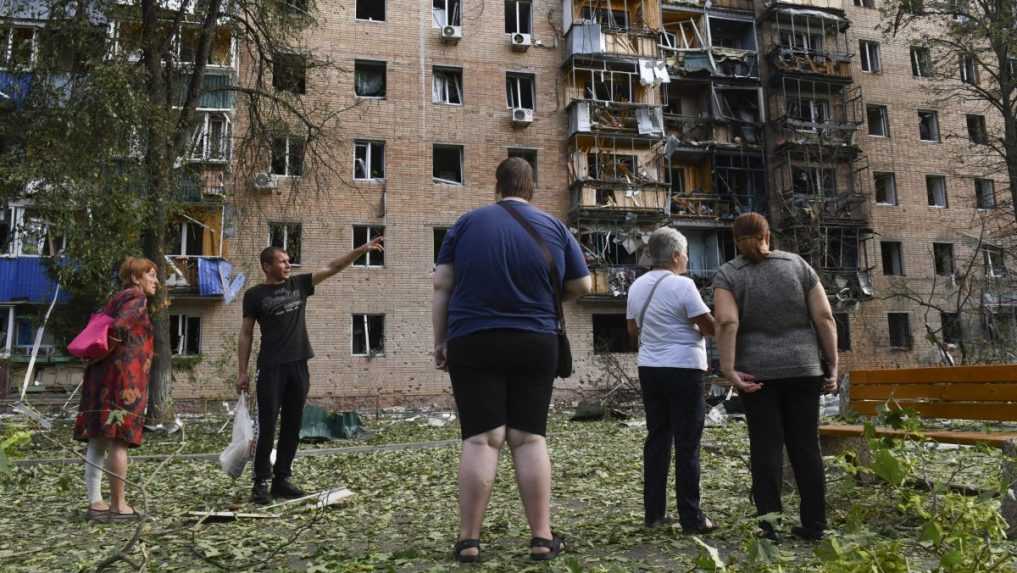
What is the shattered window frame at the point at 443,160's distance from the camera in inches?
969

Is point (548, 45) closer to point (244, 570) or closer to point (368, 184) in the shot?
point (368, 184)

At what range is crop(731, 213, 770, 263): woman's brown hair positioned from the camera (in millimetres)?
4305

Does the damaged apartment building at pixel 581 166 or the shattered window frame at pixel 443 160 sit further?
the shattered window frame at pixel 443 160

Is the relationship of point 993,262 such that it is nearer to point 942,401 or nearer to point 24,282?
point 942,401

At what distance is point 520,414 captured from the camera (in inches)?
142

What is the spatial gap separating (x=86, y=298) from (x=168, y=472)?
46.5ft

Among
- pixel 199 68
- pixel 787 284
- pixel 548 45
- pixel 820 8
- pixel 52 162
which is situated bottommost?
pixel 787 284

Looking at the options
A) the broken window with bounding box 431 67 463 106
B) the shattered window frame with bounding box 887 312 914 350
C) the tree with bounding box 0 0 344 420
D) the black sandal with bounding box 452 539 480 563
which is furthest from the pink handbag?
the shattered window frame with bounding box 887 312 914 350

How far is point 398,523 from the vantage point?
4.95 m

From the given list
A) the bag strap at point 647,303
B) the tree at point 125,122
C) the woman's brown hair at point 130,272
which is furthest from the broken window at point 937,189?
the woman's brown hair at point 130,272

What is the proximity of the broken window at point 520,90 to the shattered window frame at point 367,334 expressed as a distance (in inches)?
358

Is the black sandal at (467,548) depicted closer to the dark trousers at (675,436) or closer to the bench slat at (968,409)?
the dark trousers at (675,436)

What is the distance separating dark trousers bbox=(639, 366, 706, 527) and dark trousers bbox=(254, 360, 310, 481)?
269cm

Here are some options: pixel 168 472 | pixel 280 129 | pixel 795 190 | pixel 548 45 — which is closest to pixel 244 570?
pixel 168 472
